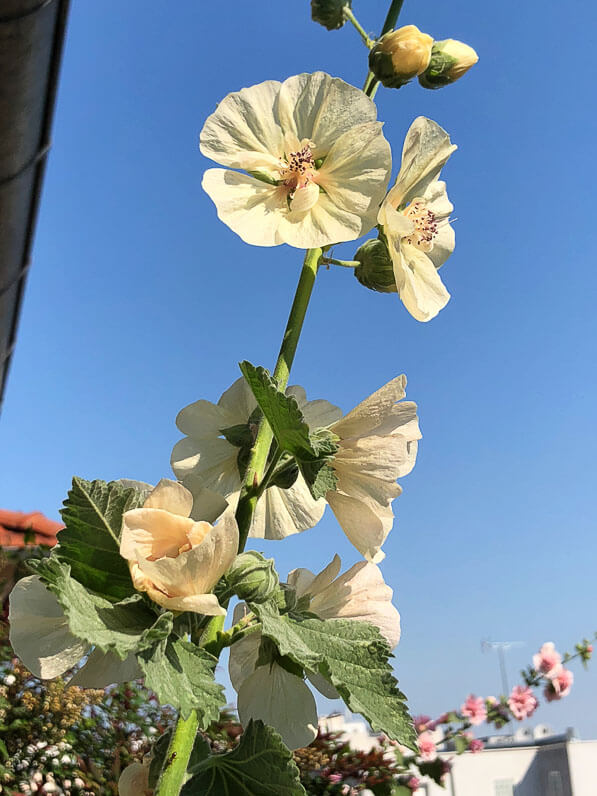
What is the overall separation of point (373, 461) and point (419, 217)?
243mm

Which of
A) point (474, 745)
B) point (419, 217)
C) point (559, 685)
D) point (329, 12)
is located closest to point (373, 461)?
point (419, 217)

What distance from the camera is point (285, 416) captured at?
0.45 metres

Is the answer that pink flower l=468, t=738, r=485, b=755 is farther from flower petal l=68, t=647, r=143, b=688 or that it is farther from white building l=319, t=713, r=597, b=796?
white building l=319, t=713, r=597, b=796

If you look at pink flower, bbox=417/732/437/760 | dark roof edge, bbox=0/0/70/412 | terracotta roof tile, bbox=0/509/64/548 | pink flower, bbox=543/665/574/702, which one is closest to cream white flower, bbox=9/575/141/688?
dark roof edge, bbox=0/0/70/412

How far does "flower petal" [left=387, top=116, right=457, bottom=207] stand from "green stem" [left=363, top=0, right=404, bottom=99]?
0.09m

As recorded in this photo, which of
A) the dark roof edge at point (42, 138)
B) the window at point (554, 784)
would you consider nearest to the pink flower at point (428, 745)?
the dark roof edge at point (42, 138)

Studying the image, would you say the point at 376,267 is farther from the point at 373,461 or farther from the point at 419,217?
the point at 373,461

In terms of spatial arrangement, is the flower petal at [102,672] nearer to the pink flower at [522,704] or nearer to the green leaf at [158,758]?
the green leaf at [158,758]

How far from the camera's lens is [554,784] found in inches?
283

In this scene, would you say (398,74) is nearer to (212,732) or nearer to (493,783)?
(212,732)

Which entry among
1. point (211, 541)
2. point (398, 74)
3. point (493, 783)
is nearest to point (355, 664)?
point (211, 541)

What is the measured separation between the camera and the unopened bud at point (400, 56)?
2.00ft

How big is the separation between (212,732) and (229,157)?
5.02ft

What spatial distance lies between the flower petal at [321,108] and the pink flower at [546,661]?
2.54 meters
